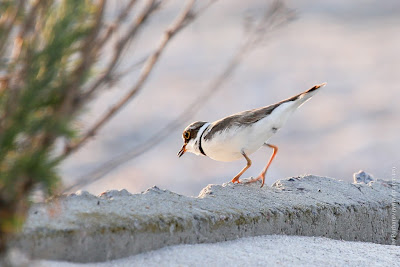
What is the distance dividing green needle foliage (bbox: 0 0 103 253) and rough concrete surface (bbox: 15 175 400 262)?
3.56 feet

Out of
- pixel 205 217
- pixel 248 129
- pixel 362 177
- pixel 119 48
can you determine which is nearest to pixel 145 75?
pixel 119 48

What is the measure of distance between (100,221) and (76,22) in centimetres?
170

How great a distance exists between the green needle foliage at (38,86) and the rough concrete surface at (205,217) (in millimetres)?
1086

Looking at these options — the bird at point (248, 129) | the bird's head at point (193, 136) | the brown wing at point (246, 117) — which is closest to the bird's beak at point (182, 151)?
the bird's head at point (193, 136)

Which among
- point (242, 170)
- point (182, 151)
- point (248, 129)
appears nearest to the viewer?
point (248, 129)

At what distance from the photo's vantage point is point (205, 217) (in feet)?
14.9

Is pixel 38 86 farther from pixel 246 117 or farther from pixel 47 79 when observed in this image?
pixel 246 117

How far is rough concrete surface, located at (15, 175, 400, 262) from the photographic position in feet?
12.9

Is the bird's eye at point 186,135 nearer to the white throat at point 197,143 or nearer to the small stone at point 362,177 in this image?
the white throat at point 197,143

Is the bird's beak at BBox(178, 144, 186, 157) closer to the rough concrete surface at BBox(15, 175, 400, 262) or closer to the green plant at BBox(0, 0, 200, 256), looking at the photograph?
the rough concrete surface at BBox(15, 175, 400, 262)

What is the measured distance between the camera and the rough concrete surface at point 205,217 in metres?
3.94

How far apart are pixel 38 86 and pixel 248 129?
3.22m

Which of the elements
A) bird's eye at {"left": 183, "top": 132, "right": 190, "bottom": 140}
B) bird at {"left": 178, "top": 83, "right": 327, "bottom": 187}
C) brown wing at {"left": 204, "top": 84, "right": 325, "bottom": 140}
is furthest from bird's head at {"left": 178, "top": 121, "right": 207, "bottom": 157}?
brown wing at {"left": 204, "top": 84, "right": 325, "bottom": 140}

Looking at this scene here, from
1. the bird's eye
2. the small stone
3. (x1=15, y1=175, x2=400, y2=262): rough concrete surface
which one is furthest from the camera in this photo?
the small stone
